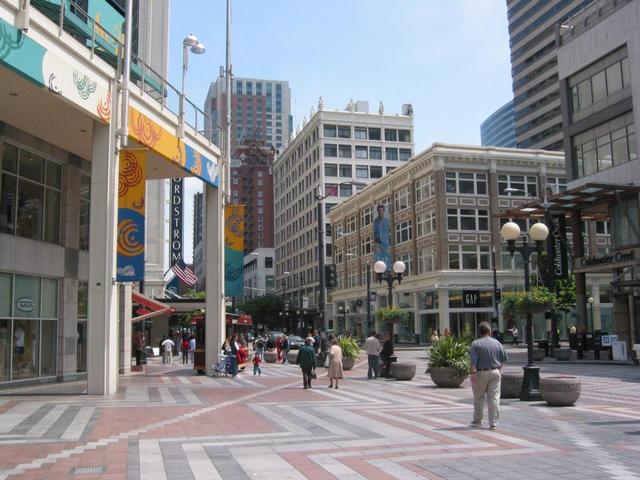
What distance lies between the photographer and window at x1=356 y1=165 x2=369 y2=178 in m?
98.2

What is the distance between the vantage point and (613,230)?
37.7 metres

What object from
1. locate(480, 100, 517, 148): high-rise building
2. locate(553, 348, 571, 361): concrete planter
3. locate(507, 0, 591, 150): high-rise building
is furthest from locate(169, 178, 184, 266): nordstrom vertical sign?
locate(480, 100, 517, 148): high-rise building

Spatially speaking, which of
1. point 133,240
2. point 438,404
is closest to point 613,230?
point 438,404

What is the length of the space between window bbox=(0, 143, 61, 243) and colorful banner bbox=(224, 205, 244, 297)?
7532mm

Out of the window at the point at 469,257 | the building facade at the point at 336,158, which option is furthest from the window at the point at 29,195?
the building facade at the point at 336,158

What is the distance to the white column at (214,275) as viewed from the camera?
2658 centimetres

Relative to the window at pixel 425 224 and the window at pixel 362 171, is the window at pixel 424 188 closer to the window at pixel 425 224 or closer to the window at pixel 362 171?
the window at pixel 425 224

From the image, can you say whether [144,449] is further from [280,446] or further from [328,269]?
[328,269]

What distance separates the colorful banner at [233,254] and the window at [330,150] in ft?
225

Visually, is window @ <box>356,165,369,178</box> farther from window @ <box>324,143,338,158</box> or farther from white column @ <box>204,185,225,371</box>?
white column @ <box>204,185,225,371</box>

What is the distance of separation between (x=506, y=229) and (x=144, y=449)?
38.2ft

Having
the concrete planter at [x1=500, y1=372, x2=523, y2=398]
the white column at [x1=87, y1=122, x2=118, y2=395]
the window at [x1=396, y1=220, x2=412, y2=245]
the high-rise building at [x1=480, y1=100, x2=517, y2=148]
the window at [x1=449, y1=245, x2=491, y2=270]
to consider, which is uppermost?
the high-rise building at [x1=480, y1=100, x2=517, y2=148]

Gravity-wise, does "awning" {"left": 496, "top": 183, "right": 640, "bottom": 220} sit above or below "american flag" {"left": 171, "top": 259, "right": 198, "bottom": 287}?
above

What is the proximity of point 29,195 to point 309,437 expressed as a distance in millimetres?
15284
